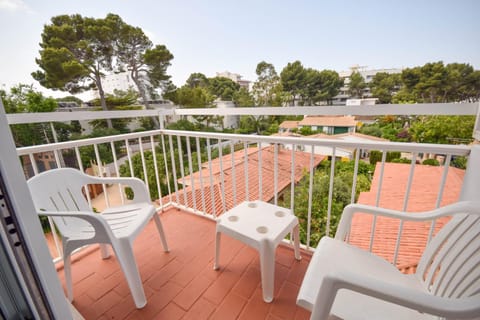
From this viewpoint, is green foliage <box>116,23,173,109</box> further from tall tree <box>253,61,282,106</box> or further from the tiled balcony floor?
the tiled balcony floor

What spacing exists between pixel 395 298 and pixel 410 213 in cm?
63

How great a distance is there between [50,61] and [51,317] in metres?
10.7

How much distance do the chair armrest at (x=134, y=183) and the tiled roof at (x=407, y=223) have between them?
99.5 inches

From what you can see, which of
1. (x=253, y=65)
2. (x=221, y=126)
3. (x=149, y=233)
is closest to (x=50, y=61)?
(x=221, y=126)

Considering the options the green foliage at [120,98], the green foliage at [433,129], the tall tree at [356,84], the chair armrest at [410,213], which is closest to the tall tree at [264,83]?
the tall tree at [356,84]

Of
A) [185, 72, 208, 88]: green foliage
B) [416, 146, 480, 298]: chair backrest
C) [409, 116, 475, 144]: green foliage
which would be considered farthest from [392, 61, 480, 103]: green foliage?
[185, 72, 208, 88]: green foliage

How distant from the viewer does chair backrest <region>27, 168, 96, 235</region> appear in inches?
55.0

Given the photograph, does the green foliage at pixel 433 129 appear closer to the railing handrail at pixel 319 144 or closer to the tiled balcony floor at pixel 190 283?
the railing handrail at pixel 319 144

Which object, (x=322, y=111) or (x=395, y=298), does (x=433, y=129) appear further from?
(x=395, y=298)

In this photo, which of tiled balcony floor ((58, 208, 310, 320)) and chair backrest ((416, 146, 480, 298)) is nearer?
chair backrest ((416, 146, 480, 298))

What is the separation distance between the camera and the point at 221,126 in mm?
10016

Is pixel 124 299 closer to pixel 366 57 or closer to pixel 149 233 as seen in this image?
pixel 149 233

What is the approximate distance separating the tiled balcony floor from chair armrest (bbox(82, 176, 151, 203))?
1.81 feet

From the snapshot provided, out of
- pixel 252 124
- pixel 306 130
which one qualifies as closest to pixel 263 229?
pixel 252 124
